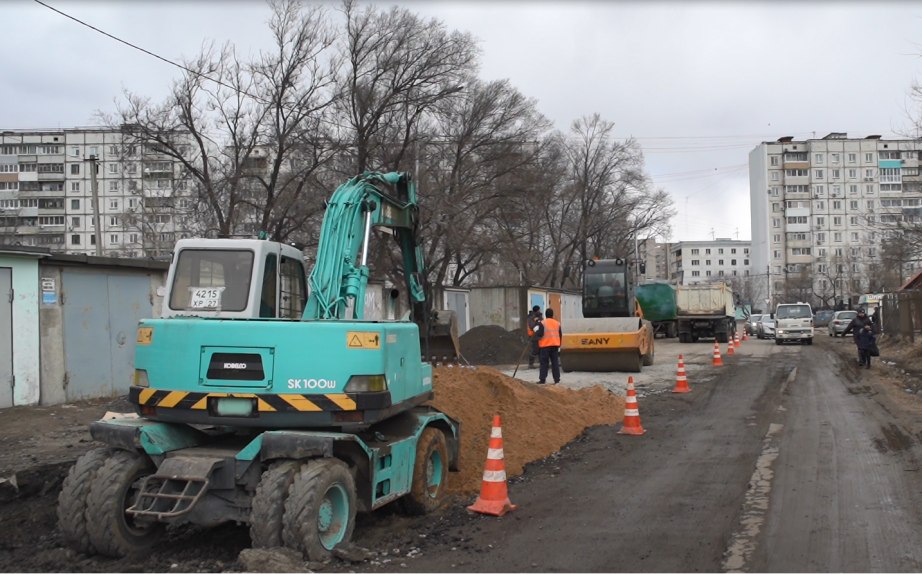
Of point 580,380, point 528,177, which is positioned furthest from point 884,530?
point 528,177

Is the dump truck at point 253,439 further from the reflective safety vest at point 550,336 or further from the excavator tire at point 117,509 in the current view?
the reflective safety vest at point 550,336

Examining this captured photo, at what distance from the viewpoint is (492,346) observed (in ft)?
95.3

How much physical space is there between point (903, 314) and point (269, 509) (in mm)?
32281

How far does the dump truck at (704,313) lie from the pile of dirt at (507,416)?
92.6 feet

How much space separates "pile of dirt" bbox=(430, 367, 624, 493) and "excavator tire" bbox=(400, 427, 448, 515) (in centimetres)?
64

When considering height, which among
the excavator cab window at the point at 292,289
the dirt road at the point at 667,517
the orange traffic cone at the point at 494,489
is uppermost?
the excavator cab window at the point at 292,289

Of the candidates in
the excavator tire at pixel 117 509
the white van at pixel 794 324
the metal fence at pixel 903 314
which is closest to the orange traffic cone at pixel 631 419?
the excavator tire at pixel 117 509

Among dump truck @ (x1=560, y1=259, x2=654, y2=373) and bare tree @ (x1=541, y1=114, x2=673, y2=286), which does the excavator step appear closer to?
dump truck @ (x1=560, y1=259, x2=654, y2=373)

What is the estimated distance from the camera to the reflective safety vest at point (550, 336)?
55.9 feet

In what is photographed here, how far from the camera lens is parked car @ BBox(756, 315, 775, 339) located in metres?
44.8

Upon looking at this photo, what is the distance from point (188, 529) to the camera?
6422mm

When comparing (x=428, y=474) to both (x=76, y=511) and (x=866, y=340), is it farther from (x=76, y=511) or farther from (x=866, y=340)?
(x=866, y=340)

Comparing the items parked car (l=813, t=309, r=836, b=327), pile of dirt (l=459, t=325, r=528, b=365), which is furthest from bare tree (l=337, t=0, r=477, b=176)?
parked car (l=813, t=309, r=836, b=327)

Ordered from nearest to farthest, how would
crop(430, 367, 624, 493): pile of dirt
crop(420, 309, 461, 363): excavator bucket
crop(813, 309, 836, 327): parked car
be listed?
crop(430, 367, 624, 493): pile of dirt, crop(420, 309, 461, 363): excavator bucket, crop(813, 309, 836, 327): parked car
